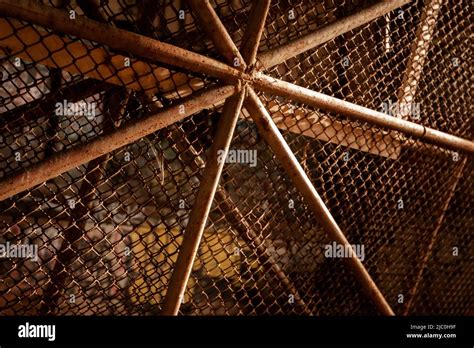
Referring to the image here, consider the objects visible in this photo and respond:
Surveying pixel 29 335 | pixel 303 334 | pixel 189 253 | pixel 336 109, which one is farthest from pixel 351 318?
pixel 29 335

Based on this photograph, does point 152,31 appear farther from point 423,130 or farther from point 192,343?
point 423,130

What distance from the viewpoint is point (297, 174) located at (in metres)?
1.70

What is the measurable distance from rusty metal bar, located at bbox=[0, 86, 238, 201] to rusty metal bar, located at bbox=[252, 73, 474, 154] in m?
0.18

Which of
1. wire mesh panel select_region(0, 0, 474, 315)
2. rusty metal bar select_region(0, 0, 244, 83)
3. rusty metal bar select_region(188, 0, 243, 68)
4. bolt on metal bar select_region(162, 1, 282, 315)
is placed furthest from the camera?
wire mesh panel select_region(0, 0, 474, 315)

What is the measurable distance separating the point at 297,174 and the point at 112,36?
0.99 m

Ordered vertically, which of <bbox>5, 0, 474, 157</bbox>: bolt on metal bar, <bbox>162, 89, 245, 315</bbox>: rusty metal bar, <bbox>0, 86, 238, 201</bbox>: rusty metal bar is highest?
<bbox>5, 0, 474, 157</bbox>: bolt on metal bar

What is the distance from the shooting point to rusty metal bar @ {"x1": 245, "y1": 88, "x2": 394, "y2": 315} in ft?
5.13

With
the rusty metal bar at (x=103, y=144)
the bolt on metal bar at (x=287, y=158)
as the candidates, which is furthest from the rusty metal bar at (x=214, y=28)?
the rusty metal bar at (x=103, y=144)

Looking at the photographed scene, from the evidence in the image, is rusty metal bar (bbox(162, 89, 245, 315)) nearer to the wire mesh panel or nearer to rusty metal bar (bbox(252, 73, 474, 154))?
the wire mesh panel

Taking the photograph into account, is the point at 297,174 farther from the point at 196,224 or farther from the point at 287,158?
the point at 196,224

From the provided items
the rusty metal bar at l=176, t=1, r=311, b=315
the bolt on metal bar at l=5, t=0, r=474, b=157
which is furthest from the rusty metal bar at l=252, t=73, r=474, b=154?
the rusty metal bar at l=176, t=1, r=311, b=315

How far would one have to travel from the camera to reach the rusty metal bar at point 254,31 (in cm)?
147

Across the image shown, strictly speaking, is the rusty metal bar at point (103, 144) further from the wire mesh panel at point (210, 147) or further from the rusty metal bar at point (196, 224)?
the rusty metal bar at point (196, 224)

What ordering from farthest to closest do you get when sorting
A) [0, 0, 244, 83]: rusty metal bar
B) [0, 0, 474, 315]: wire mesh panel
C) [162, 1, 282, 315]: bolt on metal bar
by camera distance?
1. [0, 0, 474, 315]: wire mesh panel
2. [162, 1, 282, 315]: bolt on metal bar
3. [0, 0, 244, 83]: rusty metal bar
